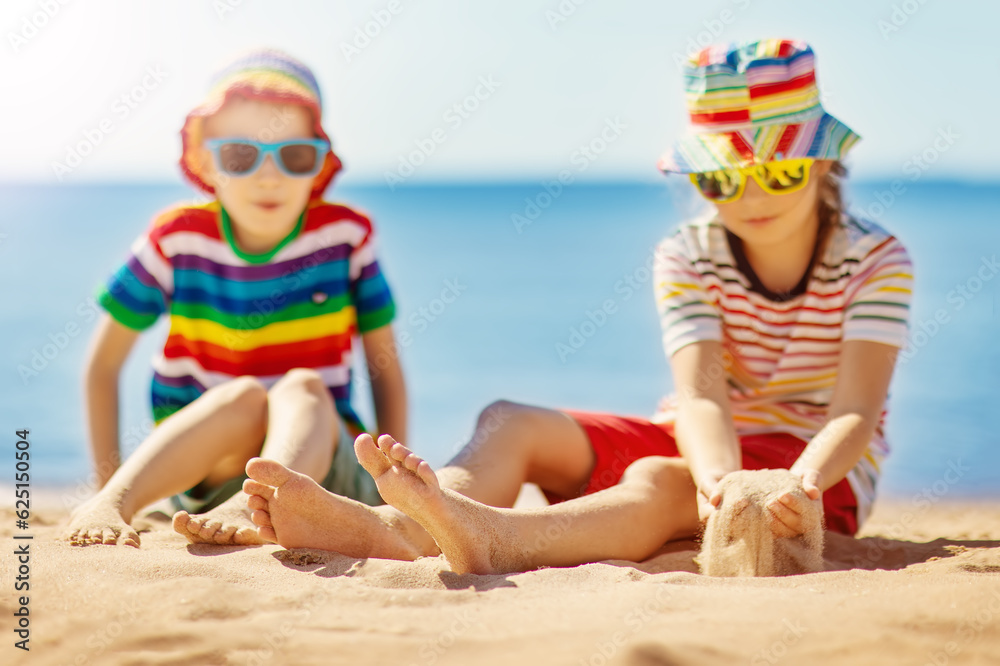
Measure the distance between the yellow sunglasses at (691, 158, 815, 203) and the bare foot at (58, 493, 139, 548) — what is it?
191 cm

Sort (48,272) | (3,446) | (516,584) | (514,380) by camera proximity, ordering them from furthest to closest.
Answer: (48,272), (514,380), (3,446), (516,584)

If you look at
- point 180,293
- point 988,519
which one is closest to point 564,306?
point 988,519

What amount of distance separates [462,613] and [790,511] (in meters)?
0.89

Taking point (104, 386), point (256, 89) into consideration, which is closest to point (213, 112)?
point (256, 89)

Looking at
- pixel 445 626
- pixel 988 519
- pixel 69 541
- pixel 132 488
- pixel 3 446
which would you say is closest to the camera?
pixel 445 626

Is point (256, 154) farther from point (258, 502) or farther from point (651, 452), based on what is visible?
point (651, 452)

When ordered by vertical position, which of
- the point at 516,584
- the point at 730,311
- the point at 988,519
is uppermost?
the point at 730,311

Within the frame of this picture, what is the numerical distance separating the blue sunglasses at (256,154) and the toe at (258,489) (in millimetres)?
1389

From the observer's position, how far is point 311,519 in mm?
2402

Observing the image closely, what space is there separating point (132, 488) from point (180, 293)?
0.96 m

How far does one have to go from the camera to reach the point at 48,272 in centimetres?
1345

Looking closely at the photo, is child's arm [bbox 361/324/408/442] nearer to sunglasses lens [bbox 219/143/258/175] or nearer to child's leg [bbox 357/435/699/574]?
sunglasses lens [bbox 219/143/258/175]

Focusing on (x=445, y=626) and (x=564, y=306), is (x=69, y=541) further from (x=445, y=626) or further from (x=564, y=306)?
(x=564, y=306)

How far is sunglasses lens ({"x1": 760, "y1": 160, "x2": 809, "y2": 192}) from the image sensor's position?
9.64ft
